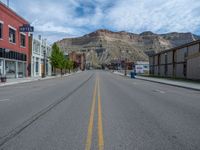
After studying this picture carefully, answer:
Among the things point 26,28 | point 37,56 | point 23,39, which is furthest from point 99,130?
point 37,56

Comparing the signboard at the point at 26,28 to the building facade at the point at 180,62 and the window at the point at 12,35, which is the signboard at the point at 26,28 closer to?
the window at the point at 12,35

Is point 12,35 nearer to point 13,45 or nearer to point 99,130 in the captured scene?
point 13,45

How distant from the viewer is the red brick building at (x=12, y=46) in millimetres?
38781

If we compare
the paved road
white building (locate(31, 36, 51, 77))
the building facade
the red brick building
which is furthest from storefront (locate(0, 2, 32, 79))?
the paved road

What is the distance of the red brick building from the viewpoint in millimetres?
38781

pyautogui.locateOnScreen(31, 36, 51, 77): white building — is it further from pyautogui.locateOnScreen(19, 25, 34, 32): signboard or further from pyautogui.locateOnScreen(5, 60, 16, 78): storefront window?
pyautogui.locateOnScreen(19, 25, 34, 32): signboard

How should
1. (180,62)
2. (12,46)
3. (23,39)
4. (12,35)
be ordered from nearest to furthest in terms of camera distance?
(12,46) → (12,35) → (23,39) → (180,62)

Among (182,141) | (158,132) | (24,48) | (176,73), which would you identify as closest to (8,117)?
(158,132)

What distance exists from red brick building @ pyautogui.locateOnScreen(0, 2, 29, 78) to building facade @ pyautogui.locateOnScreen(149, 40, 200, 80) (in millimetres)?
28905

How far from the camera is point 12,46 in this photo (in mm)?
42875

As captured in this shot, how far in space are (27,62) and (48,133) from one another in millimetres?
46124

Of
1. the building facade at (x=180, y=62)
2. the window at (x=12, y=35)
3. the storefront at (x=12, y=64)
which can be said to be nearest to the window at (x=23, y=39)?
the storefront at (x=12, y=64)

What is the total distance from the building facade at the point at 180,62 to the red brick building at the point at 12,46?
28905 mm

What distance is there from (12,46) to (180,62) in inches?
1294
